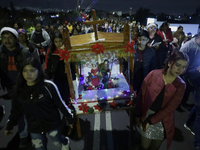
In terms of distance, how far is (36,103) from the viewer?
6.37ft

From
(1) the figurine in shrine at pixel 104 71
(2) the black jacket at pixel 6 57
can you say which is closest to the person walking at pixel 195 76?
(1) the figurine in shrine at pixel 104 71

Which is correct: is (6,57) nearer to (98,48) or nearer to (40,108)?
(40,108)

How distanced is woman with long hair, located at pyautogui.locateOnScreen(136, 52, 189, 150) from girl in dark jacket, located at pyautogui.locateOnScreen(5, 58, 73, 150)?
1.33 meters

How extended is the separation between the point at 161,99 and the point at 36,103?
6.32 ft

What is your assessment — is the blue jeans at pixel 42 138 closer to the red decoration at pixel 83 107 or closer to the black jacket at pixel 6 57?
the red decoration at pixel 83 107

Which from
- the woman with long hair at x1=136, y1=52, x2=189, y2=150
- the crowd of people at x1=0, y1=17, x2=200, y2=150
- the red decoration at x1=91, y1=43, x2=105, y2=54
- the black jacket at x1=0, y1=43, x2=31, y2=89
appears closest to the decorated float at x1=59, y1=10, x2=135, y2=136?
the red decoration at x1=91, y1=43, x2=105, y2=54

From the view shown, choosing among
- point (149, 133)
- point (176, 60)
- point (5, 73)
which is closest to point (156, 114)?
Answer: point (149, 133)

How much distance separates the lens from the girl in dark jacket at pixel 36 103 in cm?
186

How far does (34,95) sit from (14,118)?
1.92 ft

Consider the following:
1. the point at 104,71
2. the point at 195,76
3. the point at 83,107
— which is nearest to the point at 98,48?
the point at 104,71

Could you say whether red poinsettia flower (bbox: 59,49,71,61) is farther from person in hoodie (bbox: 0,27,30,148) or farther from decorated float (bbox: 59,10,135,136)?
person in hoodie (bbox: 0,27,30,148)

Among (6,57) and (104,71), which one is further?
(104,71)

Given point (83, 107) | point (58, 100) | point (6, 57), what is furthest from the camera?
point (6, 57)

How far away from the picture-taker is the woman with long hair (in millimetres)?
1891
